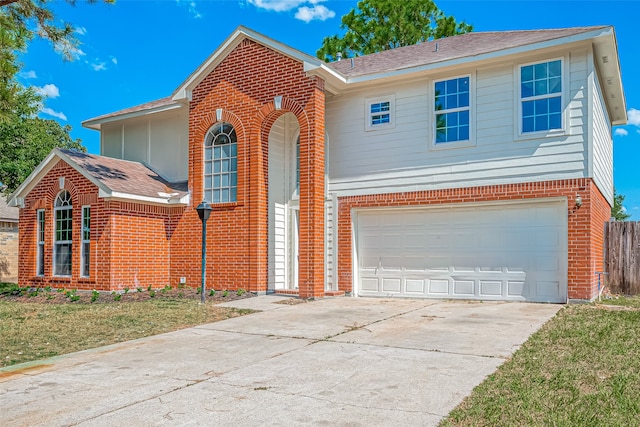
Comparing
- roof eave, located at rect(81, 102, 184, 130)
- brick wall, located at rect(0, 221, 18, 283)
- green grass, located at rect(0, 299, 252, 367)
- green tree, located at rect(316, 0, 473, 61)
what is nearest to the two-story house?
roof eave, located at rect(81, 102, 184, 130)

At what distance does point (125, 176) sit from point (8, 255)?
12184 millimetres

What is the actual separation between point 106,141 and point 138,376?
45.6 feet

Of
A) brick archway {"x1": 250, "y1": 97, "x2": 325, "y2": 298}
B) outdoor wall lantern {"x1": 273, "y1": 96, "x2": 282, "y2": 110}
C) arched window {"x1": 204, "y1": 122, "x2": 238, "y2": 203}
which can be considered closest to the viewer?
brick archway {"x1": 250, "y1": 97, "x2": 325, "y2": 298}

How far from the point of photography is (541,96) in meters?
11.4

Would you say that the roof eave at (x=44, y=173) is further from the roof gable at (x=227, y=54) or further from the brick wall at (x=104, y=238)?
the roof gable at (x=227, y=54)

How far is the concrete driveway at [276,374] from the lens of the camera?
4402mm

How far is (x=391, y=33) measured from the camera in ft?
99.8

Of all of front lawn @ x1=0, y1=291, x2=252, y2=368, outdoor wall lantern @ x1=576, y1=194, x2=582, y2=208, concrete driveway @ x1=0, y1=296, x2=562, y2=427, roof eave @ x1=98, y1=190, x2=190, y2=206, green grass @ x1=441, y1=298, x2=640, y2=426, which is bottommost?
front lawn @ x1=0, y1=291, x2=252, y2=368

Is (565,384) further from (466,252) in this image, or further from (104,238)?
(104,238)

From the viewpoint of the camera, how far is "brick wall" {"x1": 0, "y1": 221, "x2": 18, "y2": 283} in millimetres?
23000

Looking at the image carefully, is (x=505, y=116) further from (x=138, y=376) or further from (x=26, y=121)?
(x=26, y=121)

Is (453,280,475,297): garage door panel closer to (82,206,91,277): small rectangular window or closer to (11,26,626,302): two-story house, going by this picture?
(11,26,626,302): two-story house

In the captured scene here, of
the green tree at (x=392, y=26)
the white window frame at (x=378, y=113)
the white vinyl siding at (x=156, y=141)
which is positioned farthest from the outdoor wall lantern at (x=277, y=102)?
the green tree at (x=392, y=26)

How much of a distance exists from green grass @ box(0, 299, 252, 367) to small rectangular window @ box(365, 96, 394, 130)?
5.76 meters
